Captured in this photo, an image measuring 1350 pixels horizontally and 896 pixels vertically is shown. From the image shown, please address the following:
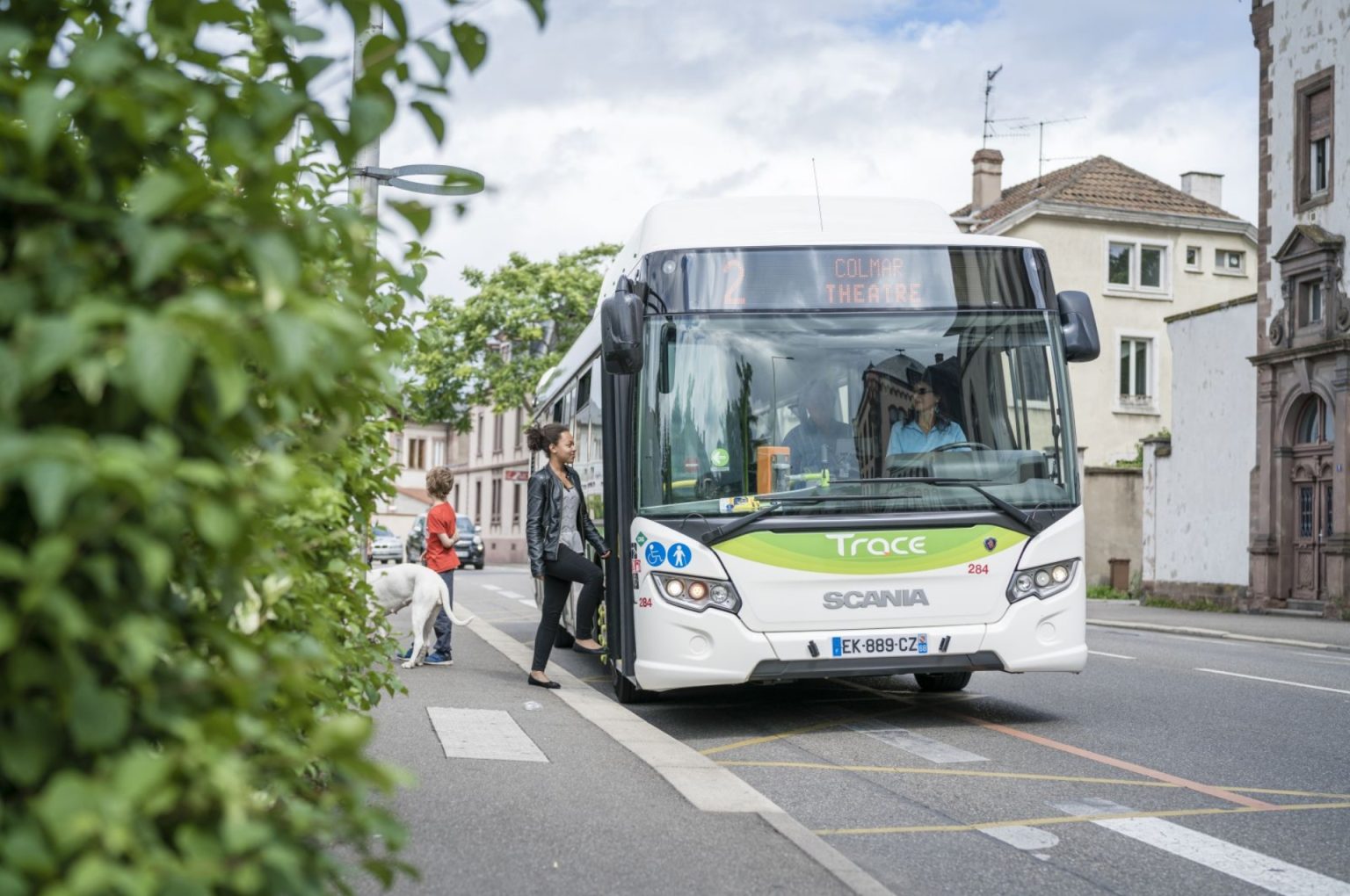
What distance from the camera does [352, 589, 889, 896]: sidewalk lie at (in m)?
4.89

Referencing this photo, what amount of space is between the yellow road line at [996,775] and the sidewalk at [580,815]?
0.45 metres

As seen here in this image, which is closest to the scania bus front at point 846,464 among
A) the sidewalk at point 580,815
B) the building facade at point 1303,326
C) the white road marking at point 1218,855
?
the sidewalk at point 580,815

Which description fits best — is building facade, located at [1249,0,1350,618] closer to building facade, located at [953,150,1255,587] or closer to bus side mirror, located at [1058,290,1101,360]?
building facade, located at [953,150,1255,587]

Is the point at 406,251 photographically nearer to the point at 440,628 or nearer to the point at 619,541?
the point at 619,541

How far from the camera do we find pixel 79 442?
1.70 meters

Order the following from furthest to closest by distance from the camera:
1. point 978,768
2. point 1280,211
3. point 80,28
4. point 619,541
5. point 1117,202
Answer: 1. point 1117,202
2. point 1280,211
3. point 619,541
4. point 978,768
5. point 80,28

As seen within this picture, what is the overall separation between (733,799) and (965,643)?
2966 millimetres

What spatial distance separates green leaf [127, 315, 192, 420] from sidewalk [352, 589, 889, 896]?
1.82 m

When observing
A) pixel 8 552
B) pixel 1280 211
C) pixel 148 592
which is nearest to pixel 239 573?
pixel 148 592

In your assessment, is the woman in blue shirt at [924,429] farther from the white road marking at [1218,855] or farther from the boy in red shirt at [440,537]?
the boy in red shirt at [440,537]

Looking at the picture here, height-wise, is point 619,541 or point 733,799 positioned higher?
point 619,541

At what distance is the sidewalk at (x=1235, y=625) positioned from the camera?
20531 mm

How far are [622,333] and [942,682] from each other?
4152mm

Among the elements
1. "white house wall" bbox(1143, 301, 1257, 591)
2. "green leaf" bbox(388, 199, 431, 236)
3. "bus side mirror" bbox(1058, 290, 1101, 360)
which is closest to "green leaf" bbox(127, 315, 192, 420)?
"green leaf" bbox(388, 199, 431, 236)
